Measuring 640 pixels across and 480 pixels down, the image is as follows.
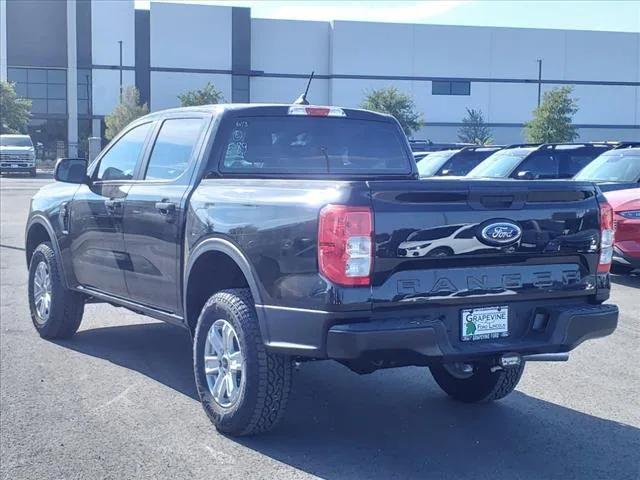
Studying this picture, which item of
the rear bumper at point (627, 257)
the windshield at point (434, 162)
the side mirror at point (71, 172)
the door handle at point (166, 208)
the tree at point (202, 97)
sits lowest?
the rear bumper at point (627, 257)

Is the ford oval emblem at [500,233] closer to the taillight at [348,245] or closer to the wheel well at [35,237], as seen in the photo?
the taillight at [348,245]

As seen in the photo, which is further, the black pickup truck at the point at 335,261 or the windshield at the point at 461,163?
the windshield at the point at 461,163

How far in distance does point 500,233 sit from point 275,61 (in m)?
60.9

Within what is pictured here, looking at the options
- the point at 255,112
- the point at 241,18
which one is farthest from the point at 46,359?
the point at 241,18

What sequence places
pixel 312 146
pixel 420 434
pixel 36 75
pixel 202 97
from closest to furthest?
pixel 420 434 < pixel 312 146 < pixel 202 97 < pixel 36 75

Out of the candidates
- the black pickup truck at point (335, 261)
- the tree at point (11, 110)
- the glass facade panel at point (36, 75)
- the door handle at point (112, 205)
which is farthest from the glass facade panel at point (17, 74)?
the black pickup truck at point (335, 261)

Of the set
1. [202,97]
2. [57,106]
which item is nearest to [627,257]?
[202,97]

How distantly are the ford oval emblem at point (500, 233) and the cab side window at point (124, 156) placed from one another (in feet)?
10.5

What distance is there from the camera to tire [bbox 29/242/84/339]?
7.97 m

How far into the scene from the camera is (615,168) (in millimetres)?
13117

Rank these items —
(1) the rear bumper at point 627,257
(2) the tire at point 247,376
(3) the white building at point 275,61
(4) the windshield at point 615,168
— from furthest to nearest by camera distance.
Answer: (3) the white building at point 275,61 → (4) the windshield at point 615,168 → (1) the rear bumper at point 627,257 → (2) the tire at point 247,376

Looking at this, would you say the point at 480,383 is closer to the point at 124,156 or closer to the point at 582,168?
the point at 124,156

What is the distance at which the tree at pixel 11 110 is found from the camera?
189 ft

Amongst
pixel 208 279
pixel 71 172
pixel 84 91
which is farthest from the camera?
pixel 84 91
